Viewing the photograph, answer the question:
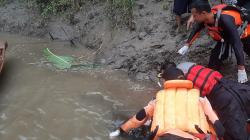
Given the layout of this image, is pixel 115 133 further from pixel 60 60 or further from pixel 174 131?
pixel 60 60

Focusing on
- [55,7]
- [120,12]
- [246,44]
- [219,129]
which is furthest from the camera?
[55,7]

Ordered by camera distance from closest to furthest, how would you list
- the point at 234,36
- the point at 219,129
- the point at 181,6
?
the point at 219,129, the point at 234,36, the point at 181,6

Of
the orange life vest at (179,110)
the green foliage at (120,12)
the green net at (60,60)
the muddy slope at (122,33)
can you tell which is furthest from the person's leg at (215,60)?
the green net at (60,60)

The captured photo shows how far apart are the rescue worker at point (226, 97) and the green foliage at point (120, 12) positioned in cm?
359

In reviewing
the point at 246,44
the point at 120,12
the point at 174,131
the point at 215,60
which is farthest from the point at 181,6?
the point at 174,131

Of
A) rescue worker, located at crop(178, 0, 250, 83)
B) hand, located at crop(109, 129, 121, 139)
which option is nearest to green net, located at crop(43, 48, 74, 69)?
hand, located at crop(109, 129, 121, 139)

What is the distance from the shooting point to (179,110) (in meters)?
4.41

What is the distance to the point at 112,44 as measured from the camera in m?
8.16

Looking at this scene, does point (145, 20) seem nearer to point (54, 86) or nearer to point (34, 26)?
point (54, 86)

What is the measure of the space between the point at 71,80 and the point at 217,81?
313 centimetres

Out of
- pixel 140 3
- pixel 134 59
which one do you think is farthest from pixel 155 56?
pixel 140 3

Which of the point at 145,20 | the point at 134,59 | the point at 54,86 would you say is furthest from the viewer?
the point at 145,20

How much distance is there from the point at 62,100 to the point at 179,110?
105 inches

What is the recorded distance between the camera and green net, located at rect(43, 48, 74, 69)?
25.2 ft
